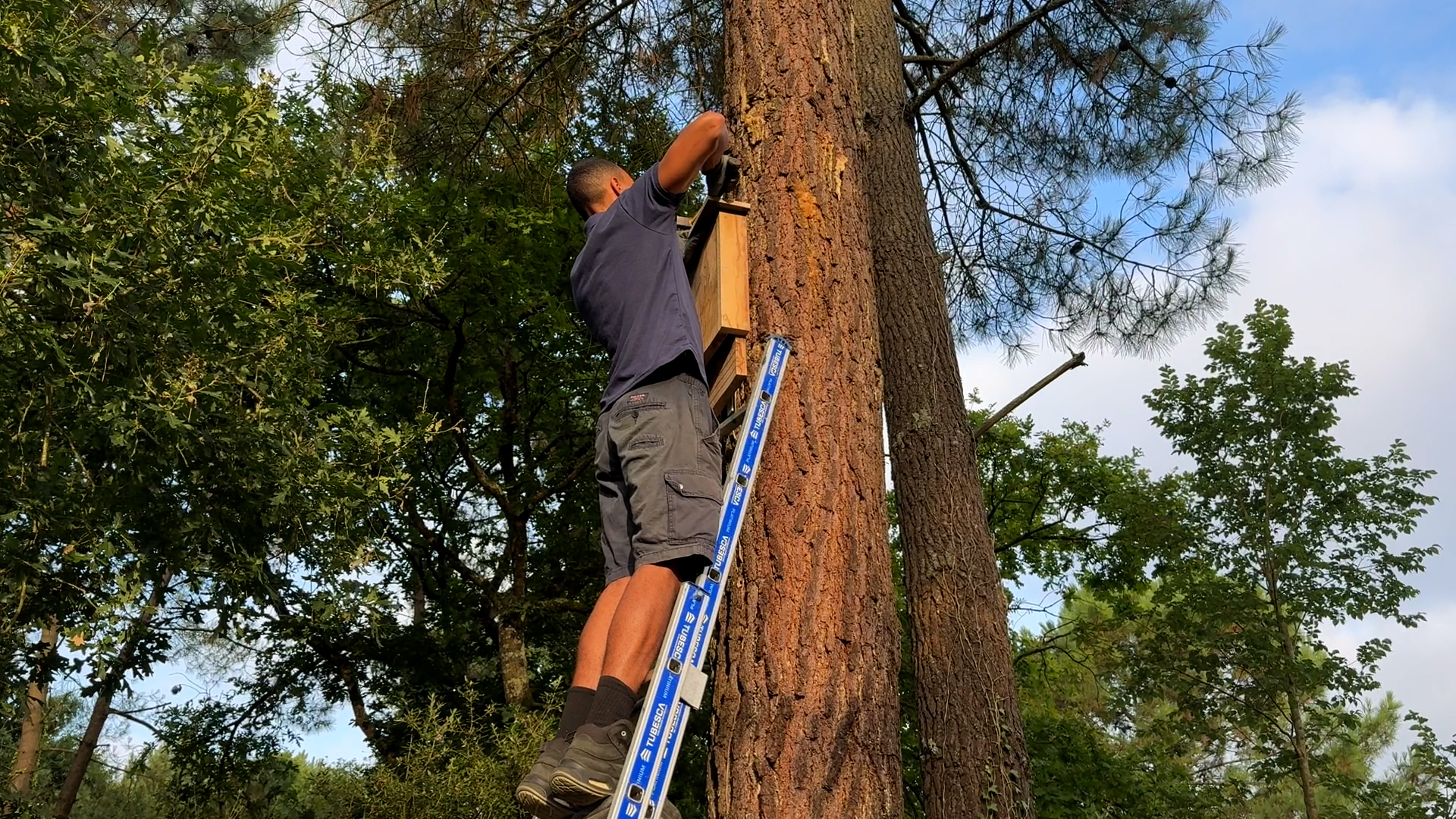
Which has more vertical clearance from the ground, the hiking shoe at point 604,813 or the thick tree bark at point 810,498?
the thick tree bark at point 810,498

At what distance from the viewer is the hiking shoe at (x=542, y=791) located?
7.46ft

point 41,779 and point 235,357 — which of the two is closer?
point 235,357

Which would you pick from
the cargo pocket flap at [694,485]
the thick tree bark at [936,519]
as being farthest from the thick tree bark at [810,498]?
the thick tree bark at [936,519]

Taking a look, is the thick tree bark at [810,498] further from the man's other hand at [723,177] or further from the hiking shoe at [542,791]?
the hiking shoe at [542,791]

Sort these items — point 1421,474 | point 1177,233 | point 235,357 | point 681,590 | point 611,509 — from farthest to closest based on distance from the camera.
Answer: point 1421,474 → point 1177,233 → point 235,357 → point 611,509 → point 681,590

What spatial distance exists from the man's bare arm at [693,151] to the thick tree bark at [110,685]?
12.7ft

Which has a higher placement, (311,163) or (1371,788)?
(311,163)

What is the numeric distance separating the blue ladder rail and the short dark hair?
2.79 ft

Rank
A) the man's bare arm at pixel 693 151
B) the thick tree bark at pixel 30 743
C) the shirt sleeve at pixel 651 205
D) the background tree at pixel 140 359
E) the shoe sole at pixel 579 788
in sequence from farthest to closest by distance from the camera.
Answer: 1. the thick tree bark at pixel 30 743
2. the background tree at pixel 140 359
3. the shirt sleeve at pixel 651 205
4. the man's bare arm at pixel 693 151
5. the shoe sole at pixel 579 788

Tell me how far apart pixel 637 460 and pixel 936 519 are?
317 centimetres

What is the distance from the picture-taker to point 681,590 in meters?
2.41

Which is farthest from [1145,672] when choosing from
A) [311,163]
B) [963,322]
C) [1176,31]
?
[311,163]

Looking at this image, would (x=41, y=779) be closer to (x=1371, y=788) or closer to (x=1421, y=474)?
(x=1371, y=788)

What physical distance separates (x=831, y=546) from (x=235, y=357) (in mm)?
4766
